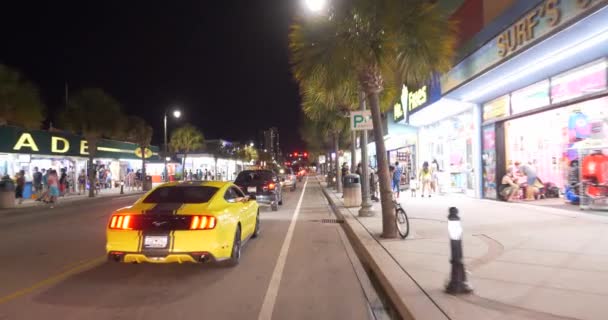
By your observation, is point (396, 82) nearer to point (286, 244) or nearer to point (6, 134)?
point (286, 244)

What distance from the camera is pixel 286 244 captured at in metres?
10.1

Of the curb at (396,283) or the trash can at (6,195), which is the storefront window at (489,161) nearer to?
the curb at (396,283)

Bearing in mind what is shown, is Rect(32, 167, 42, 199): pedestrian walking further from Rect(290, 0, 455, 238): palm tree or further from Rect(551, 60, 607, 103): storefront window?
Rect(551, 60, 607, 103): storefront window

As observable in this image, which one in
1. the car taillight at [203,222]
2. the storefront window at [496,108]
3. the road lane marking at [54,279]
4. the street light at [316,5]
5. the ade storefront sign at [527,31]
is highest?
the street light at [316,5]

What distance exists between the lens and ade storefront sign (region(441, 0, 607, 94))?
29.9ft

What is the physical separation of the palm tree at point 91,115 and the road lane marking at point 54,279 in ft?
75.1

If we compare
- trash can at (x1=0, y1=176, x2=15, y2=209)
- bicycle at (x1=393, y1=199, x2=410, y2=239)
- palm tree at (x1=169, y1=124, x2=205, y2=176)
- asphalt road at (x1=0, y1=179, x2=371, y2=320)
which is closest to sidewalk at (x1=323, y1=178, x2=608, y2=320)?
bicycle at (x1=393, y1=199, x2=410, y2=239)

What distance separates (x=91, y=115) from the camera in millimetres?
29812

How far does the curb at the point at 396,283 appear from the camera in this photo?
198 inches

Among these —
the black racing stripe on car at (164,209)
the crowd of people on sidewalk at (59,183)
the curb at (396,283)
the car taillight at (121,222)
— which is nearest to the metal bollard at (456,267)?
the curb at (396,283)

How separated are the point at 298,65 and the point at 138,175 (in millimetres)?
33778

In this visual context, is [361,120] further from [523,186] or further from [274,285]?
[274,285]

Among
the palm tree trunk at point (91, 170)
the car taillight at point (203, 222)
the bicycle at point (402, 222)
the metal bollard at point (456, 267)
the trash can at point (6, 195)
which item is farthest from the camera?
the palm tree trunk at point (91, 170)

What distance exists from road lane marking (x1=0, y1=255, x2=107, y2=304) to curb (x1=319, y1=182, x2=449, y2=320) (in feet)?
16.3
